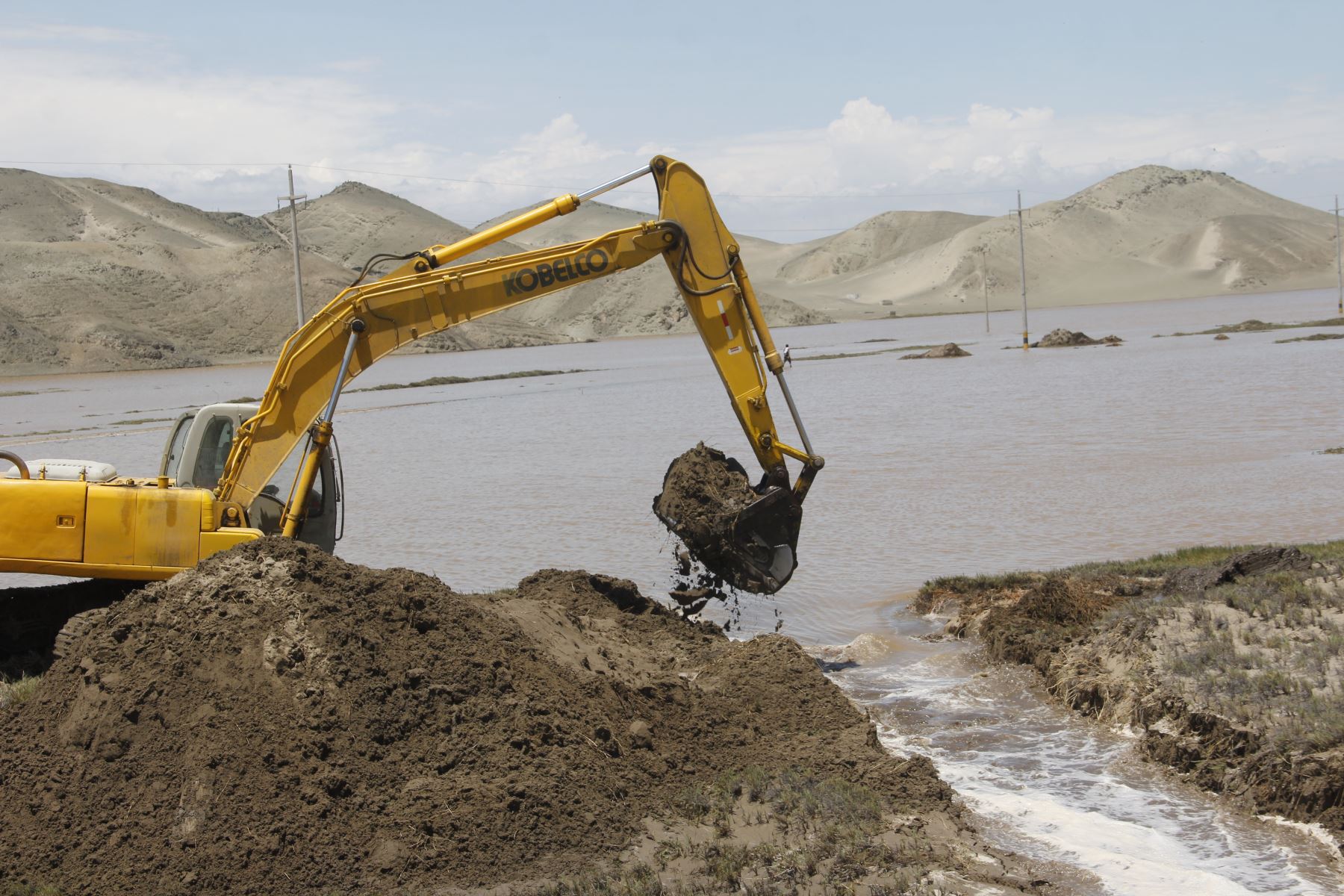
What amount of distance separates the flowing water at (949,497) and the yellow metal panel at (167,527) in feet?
18.1

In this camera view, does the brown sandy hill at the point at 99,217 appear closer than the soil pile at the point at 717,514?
No

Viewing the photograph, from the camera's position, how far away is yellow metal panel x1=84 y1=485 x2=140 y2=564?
1022cm

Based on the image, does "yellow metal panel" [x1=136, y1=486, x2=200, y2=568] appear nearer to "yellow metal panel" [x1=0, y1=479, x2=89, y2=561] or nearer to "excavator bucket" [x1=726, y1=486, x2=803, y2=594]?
"yellow metal panel" [x1=0, y1=479, x2=89, y2=561]

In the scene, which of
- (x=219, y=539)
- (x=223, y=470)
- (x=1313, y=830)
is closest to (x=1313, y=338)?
(x=1313, y=830)

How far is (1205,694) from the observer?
30.0 ft

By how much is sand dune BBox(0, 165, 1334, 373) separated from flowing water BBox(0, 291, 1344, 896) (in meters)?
34.7

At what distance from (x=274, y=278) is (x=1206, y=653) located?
325 feet

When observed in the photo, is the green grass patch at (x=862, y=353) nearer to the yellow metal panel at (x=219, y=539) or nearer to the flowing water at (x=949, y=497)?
the flowing water at (x=949, y=497)

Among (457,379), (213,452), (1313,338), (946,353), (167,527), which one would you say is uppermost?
(457,379)

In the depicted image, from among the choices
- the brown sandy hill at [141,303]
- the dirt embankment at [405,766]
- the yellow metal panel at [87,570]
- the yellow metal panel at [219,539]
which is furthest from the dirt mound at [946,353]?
the yellow metal panel at [87,570]

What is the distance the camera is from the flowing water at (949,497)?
27.3 feet

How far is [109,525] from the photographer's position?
404 inches

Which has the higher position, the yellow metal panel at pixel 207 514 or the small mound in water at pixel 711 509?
the yellow metal panel at pixel 207 514

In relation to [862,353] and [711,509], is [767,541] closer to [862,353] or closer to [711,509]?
[711,509]
